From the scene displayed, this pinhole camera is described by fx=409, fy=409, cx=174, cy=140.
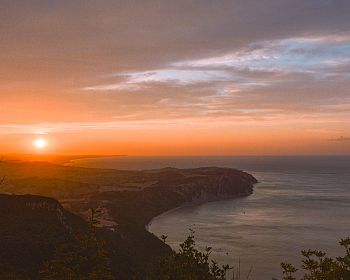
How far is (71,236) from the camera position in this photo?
215 ft

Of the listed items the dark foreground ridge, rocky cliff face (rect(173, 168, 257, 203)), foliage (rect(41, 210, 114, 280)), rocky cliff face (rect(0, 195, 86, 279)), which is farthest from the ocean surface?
foliage (rect(41, 210, 114, 280))

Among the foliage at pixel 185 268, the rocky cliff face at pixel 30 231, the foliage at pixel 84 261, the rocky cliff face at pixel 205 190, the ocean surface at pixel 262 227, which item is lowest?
the ocean surface at pixel 262 227

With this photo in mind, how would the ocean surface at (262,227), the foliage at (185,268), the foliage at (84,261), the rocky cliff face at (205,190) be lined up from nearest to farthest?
the foliage at (84,261), the foliage at (185,268), the ocean surface at (262,227), the rocky cliff face at (205,190)

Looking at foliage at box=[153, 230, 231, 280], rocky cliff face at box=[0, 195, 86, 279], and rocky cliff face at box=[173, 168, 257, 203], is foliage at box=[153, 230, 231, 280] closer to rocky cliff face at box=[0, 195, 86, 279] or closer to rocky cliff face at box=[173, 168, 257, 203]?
rocky cliff face at box=[0, 195, 86, 279]

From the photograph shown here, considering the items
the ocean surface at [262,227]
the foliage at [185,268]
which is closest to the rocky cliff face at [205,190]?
the ocean surface at [262,227]

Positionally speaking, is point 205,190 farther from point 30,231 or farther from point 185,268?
point 185,268

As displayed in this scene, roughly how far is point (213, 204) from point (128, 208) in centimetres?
4717

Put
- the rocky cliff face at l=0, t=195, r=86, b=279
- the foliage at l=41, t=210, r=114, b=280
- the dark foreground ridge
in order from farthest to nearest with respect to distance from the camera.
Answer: the dark foreground ridge, the rocky cliff face at l=0, t=195, r=86, b=279, the foliage at l=41, t=210, r=114, b=280

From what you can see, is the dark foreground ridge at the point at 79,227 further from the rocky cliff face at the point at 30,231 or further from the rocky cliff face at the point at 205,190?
the rocky cliff face at the point at 205,190

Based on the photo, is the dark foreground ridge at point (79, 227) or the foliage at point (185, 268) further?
the dark foreground ridge at point (79, 227)

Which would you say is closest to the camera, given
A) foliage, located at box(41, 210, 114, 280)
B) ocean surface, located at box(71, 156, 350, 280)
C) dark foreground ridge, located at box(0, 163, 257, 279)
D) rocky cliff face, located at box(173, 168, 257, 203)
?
foliage, located at box(41, 210, 114, 280)

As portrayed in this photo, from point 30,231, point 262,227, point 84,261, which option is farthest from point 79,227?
point 84,261

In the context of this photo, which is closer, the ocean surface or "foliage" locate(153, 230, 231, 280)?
"foliage" locate(153, 230, 231, 280)

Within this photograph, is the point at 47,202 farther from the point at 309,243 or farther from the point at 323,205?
the point at 323,205
